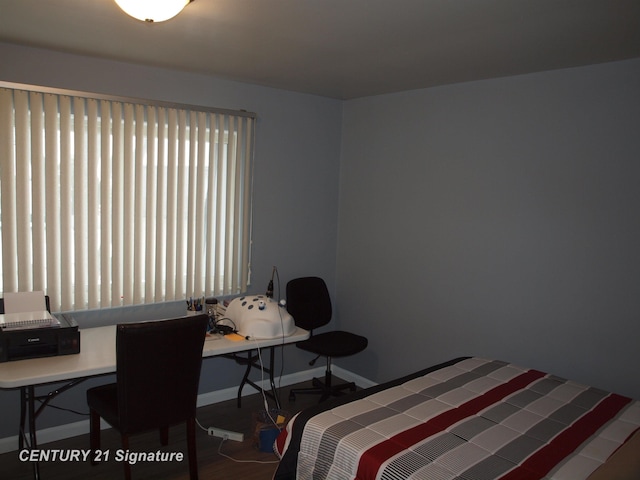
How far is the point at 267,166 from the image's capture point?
414 centimetres

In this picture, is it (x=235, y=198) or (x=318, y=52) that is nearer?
(x=318, y=52)

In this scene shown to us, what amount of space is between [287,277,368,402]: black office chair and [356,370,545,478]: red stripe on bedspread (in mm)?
1354

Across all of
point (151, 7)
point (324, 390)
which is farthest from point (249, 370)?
point (151, 7)

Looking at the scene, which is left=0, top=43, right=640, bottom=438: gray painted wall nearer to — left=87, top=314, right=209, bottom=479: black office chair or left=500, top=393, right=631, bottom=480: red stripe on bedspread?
left=500, top=393, right=631, bottom=480: red stripe on bedspread

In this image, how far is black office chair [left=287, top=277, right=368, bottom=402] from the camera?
3.93 metres

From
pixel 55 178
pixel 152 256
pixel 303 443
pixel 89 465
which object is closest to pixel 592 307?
pixel 303 443

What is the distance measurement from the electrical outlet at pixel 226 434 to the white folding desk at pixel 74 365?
704 millimetres

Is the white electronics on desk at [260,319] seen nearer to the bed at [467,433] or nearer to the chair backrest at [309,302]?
the chair backrest at [309,302]

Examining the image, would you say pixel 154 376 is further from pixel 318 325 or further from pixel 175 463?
pixel 318 325

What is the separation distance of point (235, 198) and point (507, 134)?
204 cm

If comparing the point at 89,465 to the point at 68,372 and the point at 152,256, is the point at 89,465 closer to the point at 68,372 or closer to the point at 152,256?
the point at 68,372

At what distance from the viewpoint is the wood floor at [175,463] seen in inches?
117

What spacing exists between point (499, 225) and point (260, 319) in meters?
1.73

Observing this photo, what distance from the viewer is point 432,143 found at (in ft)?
12.6
